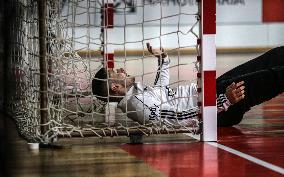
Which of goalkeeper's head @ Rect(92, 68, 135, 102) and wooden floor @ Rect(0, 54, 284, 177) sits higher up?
goalkeeper's head @ Rect(92, 68, 135, 102)

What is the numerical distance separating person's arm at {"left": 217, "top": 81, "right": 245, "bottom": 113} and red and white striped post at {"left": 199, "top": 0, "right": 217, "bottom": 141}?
22 centimetres

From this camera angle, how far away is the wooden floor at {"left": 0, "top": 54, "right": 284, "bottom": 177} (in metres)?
2.66

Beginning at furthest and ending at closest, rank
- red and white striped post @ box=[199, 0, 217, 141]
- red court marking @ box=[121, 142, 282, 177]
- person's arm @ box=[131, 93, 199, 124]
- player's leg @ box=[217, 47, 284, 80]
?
player's leg @ box=[217, 47, 284, 80] < person's arm @ box=[131, 93, 199, 124] < red and white striped post @ box=[199, 0, 217, 141] < red court marking @ box=[121, 142, 282, 177]

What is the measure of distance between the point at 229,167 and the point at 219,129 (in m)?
1.59

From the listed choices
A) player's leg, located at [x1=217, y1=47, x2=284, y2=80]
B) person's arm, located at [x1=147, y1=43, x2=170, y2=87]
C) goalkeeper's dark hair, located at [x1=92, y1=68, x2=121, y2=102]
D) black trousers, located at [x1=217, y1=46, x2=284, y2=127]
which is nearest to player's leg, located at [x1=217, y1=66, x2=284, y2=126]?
black trousers, located at [x1=217, y1=46, x2=284, y2=127]

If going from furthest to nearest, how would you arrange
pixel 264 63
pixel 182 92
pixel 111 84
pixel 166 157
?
pixel 264 63, pixel 182 92, pixel 111 84, pixel 166 157

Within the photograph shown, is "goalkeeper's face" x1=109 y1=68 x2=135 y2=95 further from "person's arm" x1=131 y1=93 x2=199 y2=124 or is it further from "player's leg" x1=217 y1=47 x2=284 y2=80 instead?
"player's leg" x1=217 y1=47 x2=284 y2=80

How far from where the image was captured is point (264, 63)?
14.5 ft

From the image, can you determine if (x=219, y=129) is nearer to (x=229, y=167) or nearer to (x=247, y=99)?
(x=247, y=99)

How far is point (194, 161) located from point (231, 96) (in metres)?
0.94

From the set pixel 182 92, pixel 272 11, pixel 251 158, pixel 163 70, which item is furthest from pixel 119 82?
pixel 272 11

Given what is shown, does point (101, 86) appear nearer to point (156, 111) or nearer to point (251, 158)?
point (156, 111)

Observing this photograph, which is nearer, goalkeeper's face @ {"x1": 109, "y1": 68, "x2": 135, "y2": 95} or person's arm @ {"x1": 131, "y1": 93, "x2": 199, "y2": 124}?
person's arm @ {"x1": 131, "y1": 93, "x2": 199, "y2": 124}

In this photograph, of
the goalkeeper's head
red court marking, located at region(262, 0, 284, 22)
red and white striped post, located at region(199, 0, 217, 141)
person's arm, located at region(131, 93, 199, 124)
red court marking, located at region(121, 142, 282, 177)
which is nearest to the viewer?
red court marking, located at region(121, 142, 282, 177)
